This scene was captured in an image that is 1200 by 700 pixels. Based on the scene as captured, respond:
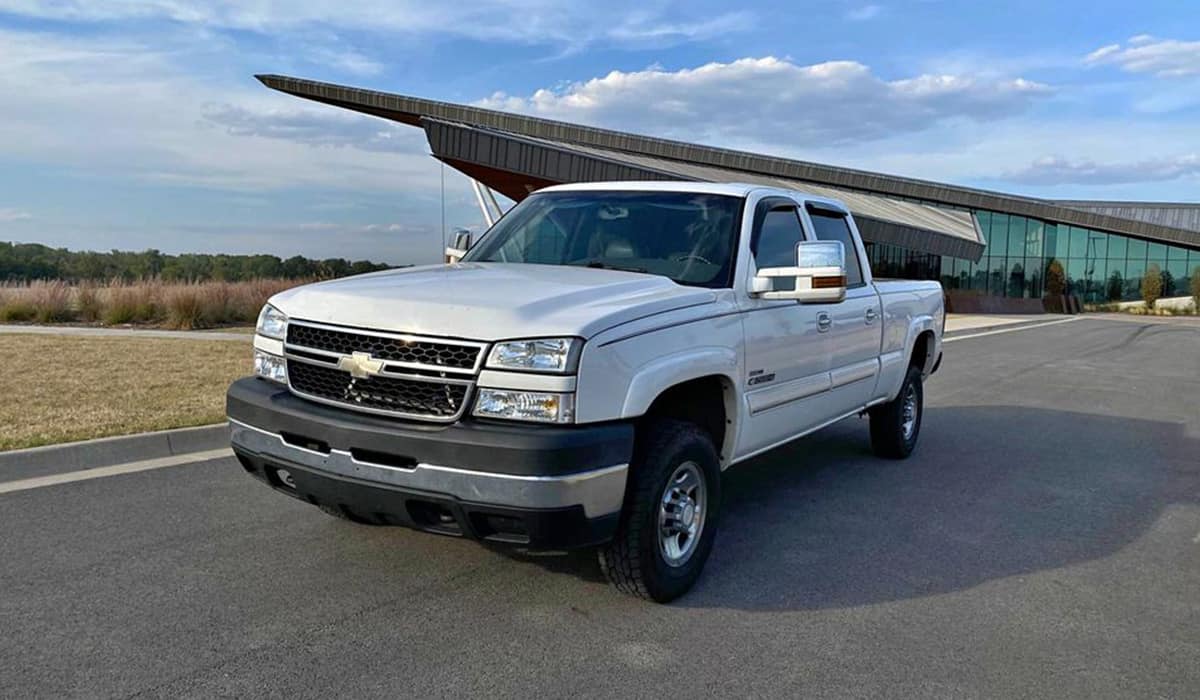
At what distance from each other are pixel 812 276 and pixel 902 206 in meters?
44.5

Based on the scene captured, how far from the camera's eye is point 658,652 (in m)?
3.55

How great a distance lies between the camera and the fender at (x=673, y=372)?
3.62 metres

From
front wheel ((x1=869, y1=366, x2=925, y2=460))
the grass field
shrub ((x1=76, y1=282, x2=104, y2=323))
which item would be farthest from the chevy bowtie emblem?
shrub ((x1=76, y1=282, x2=104, y2=323))

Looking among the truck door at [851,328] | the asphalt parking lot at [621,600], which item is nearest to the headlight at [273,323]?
the asphalt parking lot at [621,600]

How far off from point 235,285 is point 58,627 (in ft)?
58.0

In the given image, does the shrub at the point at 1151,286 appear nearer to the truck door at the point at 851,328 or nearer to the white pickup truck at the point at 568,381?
the truck door at the point at 851,328

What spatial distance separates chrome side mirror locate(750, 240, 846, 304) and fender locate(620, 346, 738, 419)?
420 millimetres

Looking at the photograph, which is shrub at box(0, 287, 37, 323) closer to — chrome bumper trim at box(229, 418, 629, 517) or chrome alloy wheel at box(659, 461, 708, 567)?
chrome bumper trim at box(229, 418, 629, 517)

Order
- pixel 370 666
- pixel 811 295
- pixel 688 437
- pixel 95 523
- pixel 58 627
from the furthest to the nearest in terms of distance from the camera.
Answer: pixel 95 523, pixel 811 295, pixel 688 437, pixel 58 627, pixel 370 666

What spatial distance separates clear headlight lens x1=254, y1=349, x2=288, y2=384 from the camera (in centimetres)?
413

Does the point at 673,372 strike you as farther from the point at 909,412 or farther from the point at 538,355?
the point at 909,412

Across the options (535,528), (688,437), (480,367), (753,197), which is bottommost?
(535,528)

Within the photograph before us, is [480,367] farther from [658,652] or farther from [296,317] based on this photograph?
[658,652]

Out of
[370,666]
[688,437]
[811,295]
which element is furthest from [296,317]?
[811,295]
